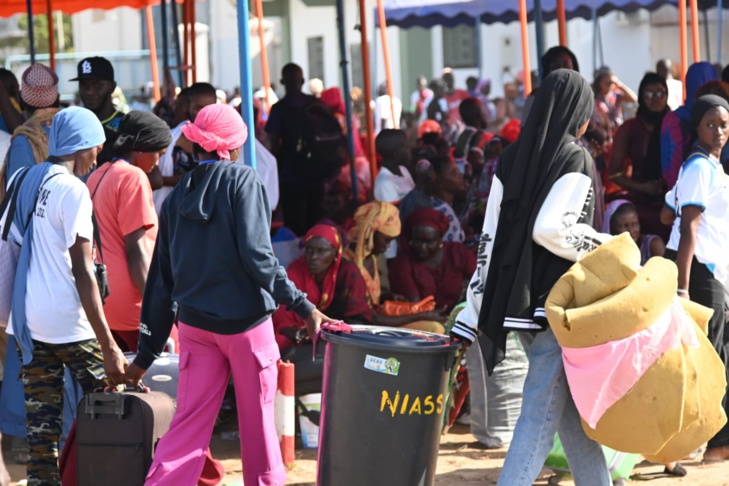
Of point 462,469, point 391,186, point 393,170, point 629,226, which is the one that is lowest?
point 462,469

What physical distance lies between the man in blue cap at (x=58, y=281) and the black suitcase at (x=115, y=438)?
0.34 ft

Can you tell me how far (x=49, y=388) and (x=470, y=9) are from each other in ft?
38.2

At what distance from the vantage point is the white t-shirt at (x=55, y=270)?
16.4ft

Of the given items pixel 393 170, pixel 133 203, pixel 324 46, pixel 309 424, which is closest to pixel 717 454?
pixel 309 424

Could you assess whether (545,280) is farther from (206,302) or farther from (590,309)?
(206,302)

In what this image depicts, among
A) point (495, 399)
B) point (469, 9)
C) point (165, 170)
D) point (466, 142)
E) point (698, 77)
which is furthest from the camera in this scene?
point (469, 9)

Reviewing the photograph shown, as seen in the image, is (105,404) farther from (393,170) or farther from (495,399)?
(393,170)

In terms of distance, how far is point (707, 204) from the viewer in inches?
231

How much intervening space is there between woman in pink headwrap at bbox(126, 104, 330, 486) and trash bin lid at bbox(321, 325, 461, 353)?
0.15m

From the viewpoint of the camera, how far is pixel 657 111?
28.2ft

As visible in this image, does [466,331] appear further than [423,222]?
No

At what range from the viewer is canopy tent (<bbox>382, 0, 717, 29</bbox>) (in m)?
15.7

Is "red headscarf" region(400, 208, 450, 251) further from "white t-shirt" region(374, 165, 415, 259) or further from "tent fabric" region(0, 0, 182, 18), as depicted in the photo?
"tent fabric" region(0, 0, 182, 18)

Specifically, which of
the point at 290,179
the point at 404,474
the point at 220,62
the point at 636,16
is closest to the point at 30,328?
the point at 404,474
